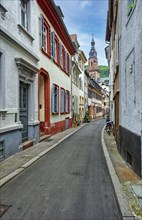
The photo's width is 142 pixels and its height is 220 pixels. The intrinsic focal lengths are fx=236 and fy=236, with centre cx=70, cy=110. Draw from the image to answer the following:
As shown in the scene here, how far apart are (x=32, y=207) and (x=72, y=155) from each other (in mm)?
4780

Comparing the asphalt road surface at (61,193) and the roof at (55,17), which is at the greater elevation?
the roof at (55,17)

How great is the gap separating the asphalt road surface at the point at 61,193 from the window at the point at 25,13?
5.96m

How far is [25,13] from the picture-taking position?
33.2 feet

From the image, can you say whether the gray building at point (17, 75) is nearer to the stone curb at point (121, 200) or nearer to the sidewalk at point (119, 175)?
the sidewalk at point (119, 175)

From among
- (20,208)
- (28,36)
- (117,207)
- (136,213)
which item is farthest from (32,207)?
→ (28,36)

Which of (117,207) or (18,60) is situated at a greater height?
(18,60)

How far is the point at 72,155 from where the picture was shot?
8750 millimetres

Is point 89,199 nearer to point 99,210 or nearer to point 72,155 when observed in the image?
point 99,210

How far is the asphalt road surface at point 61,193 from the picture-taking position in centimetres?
380

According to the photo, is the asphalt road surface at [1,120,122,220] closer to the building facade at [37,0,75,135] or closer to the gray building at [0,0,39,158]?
the gray building at [0,0,39,158]

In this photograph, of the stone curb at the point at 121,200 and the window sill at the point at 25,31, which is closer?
the stone curb at the point at 121,200

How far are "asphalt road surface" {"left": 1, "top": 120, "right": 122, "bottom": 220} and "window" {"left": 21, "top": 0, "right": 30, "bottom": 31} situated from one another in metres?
5.96

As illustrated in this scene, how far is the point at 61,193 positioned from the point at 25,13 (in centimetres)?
812

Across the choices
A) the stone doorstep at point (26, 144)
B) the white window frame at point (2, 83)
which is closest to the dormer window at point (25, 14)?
the white window frame at point (2, 83)
